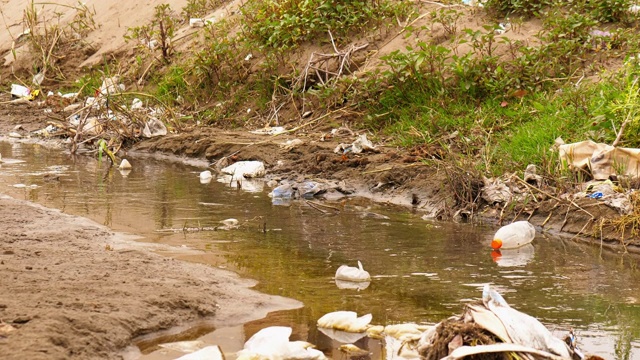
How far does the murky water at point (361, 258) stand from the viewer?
3.69 m

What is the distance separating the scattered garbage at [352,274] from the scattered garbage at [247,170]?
3212 mm

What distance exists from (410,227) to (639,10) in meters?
3.66

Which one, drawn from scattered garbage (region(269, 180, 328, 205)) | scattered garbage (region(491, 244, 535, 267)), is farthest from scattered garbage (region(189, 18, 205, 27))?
scattered garbage (region(491, 244, 535, 267))

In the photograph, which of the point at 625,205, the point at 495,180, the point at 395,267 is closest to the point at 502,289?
the point at 395,267

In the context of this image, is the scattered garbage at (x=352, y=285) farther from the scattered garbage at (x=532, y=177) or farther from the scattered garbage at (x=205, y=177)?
the scattered garbage at (x=205, y=177)

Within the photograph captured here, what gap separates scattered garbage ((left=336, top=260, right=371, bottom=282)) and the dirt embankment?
41 centimetres

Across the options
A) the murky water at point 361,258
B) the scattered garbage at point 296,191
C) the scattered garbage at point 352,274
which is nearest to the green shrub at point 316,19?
the murky water at point 361,258

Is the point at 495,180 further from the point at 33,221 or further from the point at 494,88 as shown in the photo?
the point at 33,221

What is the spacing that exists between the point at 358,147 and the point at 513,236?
7.74ft

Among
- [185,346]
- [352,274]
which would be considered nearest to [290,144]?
[352,274]

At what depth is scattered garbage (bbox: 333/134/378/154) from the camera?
282 inches

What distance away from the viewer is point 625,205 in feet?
17.1

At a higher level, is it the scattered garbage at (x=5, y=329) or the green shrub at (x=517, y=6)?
the green shrub at (x=517, y=6)

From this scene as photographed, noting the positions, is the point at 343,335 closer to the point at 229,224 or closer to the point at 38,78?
the point at 229,224
